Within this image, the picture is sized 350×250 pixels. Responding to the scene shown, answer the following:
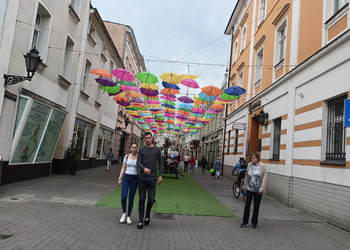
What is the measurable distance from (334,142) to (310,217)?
2.17 metres

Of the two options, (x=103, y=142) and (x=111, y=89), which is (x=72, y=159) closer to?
(x=111, y=89)

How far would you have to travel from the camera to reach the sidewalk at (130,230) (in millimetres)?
4723

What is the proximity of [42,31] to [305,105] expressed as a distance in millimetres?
9949

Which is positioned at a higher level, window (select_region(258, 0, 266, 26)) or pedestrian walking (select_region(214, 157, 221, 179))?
window (select_region(258, 0, 266, 26))

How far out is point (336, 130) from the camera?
8.07m

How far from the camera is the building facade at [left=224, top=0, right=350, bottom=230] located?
7.63 metres

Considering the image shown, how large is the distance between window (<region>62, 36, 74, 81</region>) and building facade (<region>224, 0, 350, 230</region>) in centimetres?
933

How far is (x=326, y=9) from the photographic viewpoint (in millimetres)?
8906

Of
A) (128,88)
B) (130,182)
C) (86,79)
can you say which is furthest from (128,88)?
(130,182)

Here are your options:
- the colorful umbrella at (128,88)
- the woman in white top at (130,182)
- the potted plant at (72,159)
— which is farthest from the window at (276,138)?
the potted plant at (72,159)

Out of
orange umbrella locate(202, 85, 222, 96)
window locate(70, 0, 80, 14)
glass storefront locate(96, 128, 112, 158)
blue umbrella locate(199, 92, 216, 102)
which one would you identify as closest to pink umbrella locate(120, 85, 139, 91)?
blue umbrella locate(199, 92, 216, 102)

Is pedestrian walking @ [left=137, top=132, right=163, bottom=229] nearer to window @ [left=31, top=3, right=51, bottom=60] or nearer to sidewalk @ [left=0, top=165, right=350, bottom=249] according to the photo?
sidewalk @ [left=0, top=165, right=350, bottom=249]

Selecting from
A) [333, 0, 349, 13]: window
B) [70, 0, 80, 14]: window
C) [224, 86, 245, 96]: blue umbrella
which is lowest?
[224, 86, 245, 96]: blue umbrella

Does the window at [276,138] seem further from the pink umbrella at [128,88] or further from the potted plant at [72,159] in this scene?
the potted plant at [72,159]
